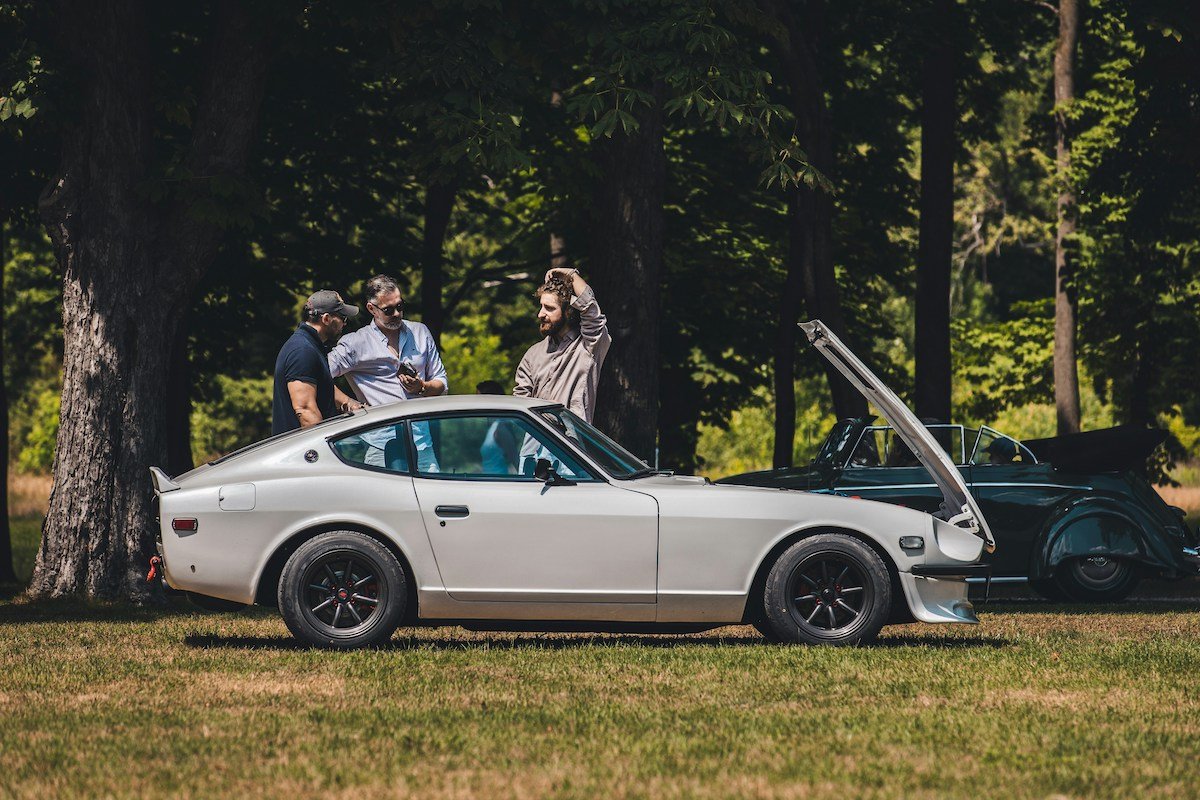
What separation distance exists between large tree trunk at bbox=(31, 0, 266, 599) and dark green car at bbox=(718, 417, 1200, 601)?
483cm

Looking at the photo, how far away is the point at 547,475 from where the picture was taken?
9.48 metres

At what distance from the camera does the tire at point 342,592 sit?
936 cm

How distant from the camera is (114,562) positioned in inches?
513

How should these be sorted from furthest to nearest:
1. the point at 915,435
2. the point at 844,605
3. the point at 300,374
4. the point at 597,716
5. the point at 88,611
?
the point at 88,611 < the point at 300,374 < the point at 915,435 < the point at 844,605 < the point at 597,716

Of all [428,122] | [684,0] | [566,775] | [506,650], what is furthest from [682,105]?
[566,775]

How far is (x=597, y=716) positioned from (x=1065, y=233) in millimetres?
26439

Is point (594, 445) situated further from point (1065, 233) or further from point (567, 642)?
point (1065, 233)

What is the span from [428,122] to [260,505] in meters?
4.45

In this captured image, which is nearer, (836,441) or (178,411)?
(836,441)

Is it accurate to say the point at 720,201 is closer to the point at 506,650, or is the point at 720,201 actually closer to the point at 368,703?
the point at 506,650

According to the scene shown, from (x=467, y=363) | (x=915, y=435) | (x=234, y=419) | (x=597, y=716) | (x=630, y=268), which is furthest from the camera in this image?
(x=234, y=419)

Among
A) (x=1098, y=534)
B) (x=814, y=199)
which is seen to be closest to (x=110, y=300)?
(x=1098, y=534)

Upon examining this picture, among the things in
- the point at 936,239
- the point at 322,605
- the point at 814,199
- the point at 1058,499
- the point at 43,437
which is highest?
the point at 814,199

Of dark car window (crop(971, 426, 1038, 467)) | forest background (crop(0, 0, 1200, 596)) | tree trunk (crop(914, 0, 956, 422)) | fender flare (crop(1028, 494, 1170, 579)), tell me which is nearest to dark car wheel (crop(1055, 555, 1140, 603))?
fender flare (crop(1028, 494, 1170, 579))
